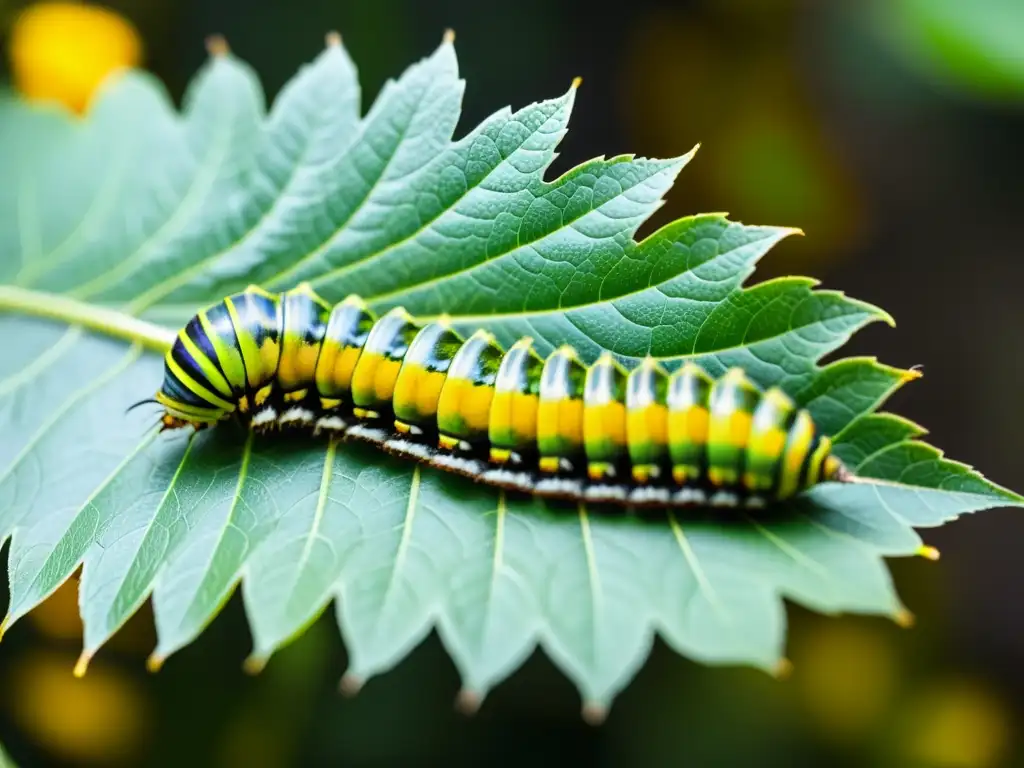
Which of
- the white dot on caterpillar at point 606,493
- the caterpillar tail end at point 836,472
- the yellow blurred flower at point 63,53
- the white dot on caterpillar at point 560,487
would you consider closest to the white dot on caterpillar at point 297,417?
the white dot on caterpillar at point 560,487

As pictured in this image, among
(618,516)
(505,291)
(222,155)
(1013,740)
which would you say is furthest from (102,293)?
(1013,740)

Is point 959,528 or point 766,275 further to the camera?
point 959,528

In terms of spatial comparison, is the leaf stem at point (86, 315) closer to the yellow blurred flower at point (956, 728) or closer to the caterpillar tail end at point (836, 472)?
the caterpillar tail end at point (836, 472)

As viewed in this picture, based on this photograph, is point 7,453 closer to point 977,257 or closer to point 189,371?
point 189,371

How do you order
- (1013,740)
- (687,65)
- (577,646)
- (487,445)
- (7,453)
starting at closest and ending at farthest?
(577,646)
(487,445)
(7,453)
(1013,740)
(687,65)

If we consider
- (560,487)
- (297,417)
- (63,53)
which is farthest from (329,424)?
(63,53)

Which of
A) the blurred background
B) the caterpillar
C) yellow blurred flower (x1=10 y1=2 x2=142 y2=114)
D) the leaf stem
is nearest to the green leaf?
the leaf stem
